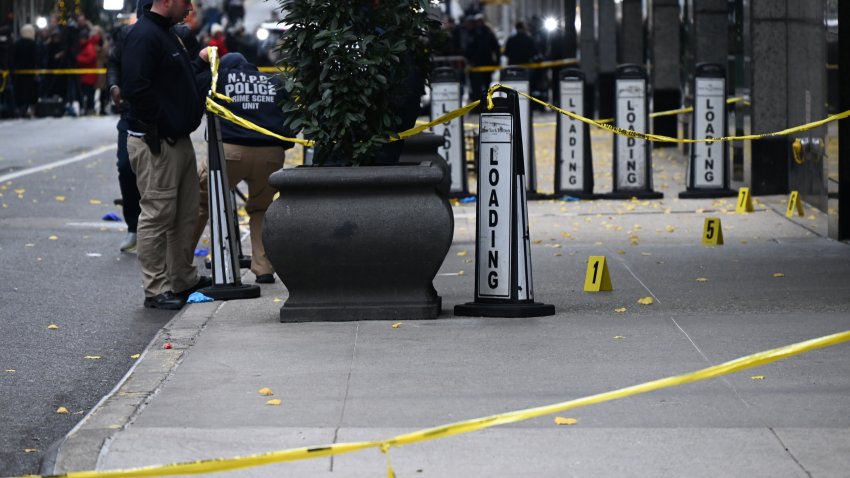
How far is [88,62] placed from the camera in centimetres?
3644

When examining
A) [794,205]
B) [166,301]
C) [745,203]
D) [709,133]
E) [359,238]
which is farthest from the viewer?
[709,133]

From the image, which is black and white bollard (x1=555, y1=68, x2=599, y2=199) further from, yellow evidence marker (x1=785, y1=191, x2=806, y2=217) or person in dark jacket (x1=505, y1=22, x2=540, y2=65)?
person in dark jacket (x1=505, y1=22, x2=540, y2=65)

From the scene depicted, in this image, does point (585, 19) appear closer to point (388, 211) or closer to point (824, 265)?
point (824, 265)

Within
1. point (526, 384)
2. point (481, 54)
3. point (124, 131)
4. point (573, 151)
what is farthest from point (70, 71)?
point (526, 384)

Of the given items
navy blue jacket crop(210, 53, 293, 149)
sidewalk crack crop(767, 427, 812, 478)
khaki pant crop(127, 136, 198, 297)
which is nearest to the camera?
sidewalk crack crop(767, 427, 812, 478)

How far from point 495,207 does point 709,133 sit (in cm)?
786

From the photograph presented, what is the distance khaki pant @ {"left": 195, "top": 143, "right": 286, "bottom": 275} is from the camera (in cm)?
1036

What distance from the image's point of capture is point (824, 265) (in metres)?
10.7

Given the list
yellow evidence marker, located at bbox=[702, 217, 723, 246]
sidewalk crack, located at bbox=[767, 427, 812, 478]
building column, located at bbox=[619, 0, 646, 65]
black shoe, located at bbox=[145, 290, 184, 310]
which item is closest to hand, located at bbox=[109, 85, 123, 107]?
black shoe, located at bbox=[145, 290, 184, 310]

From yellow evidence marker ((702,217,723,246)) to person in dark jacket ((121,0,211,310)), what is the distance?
4.25 m

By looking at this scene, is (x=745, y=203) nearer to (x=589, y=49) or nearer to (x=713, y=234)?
(x=713, y=234)

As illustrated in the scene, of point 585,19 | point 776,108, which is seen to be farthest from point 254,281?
point 585,19

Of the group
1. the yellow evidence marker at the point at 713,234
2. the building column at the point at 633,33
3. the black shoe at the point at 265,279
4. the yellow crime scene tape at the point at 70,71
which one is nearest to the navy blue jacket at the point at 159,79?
the black shoe at the point at 265,279

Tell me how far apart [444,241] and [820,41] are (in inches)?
285
